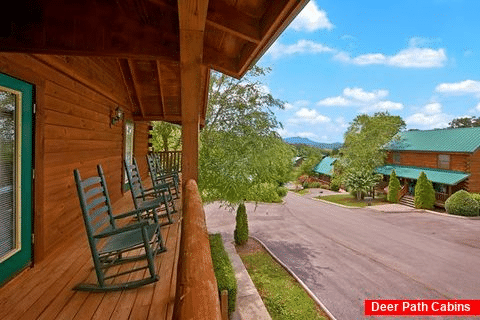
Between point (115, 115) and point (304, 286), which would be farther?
point (304, 286)

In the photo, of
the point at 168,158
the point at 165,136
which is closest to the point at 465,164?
the point at 168,158

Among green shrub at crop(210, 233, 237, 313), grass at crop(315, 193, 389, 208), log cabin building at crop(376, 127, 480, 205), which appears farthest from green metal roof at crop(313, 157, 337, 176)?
green shrub at crop(210, 233, 237, 313)

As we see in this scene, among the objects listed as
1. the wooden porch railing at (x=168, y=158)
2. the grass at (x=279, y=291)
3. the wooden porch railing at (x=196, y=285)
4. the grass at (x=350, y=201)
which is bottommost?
the grass at (x=279, y=291)

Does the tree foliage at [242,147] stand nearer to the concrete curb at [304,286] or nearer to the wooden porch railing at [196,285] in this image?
the concrete curb at [304,286]

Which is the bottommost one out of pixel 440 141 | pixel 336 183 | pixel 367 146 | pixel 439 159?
pixel 336 183

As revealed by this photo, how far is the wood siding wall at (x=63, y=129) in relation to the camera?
2.84 m

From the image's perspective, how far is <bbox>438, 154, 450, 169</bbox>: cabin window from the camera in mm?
19203

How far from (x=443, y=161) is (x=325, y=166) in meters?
14.5

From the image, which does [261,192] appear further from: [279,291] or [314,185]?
[314,185]

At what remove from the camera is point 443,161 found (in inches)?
769

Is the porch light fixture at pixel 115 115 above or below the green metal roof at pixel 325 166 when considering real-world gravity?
above

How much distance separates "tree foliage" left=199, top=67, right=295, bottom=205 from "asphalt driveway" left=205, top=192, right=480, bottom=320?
3.10m

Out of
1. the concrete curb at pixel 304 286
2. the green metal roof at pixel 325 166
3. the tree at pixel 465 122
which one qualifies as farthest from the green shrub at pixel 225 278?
the tree at pixel 465 122

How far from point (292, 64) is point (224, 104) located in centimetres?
14340
